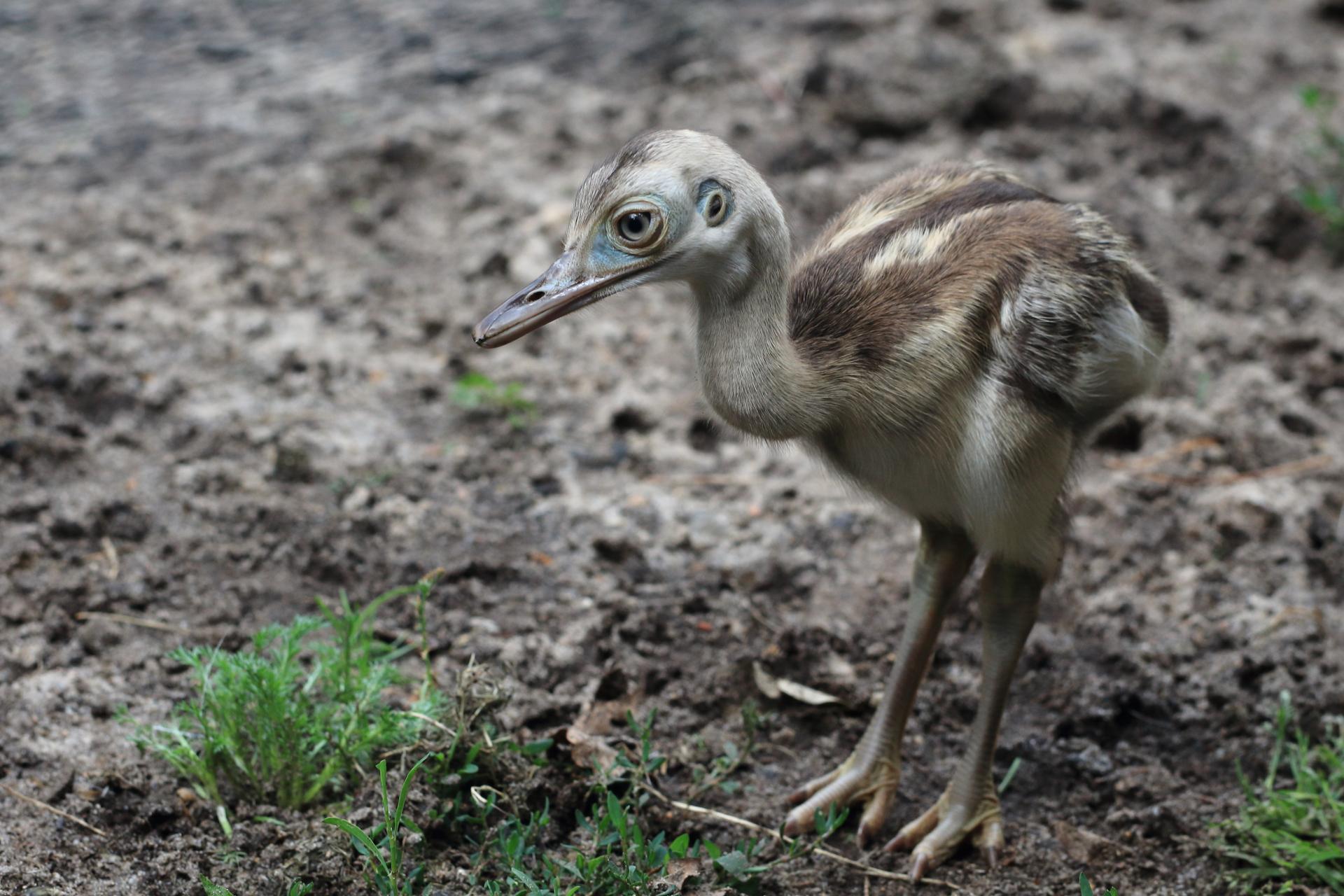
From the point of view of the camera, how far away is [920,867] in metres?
3.41

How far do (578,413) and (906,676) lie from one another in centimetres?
202

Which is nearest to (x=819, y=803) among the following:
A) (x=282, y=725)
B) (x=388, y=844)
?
(x=388, y=844)

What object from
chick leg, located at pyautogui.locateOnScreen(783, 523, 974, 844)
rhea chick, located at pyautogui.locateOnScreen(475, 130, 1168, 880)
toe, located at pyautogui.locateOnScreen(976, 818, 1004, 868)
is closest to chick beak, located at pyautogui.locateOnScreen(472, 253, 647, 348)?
rhea chick, located at pyautogui.locateOnScreen(475, 130, 1168, 880)

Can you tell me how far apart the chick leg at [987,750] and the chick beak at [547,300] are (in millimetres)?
1282

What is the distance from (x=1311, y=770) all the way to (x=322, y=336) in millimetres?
3927

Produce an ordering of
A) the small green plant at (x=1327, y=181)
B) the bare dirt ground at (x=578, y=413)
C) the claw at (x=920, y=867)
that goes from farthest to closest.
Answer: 1. the small green plant at (x=1327, y=181)
2. the bare dirt ground at (x=578, y=413)
3. the claw at (x=920, y=867)

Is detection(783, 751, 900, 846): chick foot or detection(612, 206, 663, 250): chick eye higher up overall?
detection(612, 206, 663, 250): chick eye

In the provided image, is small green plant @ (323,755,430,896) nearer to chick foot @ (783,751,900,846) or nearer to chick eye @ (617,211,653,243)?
chick foot @ (783,751,900,846)

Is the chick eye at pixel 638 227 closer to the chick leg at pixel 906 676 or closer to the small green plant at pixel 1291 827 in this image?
the chick leg at pixel 906 676

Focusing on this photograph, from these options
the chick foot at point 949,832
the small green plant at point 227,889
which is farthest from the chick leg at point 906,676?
the small green plant at point 227,889

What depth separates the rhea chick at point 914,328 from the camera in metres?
3.01

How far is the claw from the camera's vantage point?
340 cm

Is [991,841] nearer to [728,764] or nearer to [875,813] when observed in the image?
[875,813]

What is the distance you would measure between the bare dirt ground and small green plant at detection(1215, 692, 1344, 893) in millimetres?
108
